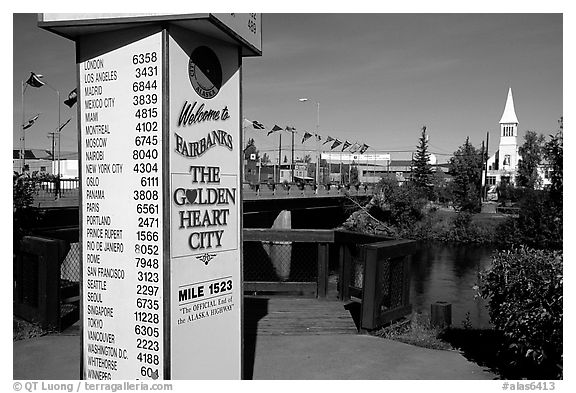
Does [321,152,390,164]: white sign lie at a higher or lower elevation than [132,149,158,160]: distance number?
higher

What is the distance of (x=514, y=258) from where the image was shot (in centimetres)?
636

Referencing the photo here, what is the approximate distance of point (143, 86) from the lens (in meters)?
4.88

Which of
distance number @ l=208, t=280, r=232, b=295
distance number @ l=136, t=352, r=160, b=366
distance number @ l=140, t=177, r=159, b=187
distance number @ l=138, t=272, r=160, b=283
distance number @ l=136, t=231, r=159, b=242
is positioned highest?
distance number @ l=140, t=177, r=159, b=187

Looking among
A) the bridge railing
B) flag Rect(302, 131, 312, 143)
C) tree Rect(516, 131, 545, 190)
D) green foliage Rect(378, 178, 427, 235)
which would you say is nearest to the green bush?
the bridge railing

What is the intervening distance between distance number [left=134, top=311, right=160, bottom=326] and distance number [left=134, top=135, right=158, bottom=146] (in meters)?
1.41

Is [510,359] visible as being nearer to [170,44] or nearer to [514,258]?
[514,258]

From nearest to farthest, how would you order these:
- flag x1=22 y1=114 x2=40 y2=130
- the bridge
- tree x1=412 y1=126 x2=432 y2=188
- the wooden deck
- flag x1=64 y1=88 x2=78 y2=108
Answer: flag x1=64 y1=88 x2=78 y2=108 → the wooden deck → flag x1=22 y1=114 x2=40 y2=130 → the bridge → tree x1=412 y1=126 x2=432 y2=188

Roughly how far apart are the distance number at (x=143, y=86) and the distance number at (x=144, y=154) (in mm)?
499

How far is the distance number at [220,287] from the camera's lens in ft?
17.6

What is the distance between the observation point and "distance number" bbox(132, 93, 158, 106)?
15.9 ft

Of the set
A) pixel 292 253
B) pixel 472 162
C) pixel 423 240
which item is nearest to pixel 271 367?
pixel 292 253

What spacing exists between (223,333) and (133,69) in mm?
2499

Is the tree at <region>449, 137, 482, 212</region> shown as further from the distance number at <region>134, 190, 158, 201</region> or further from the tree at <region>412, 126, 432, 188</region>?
the distance number at <region>134, 190, 158, 201</region>

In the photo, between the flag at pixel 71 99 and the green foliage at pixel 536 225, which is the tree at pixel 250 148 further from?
the flag at pixel 71 99
